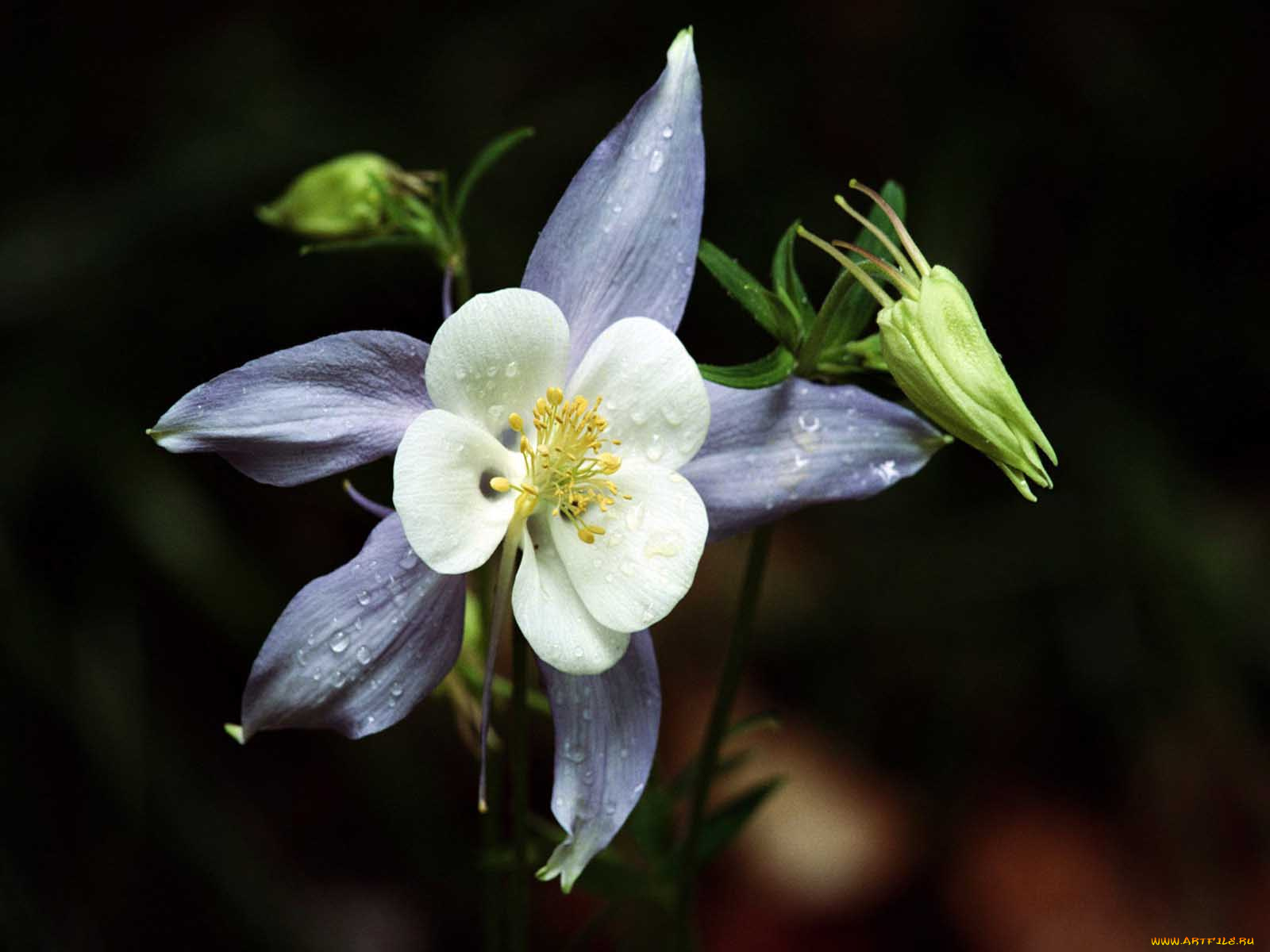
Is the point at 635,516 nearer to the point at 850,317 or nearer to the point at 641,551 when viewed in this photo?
the point at 641,551

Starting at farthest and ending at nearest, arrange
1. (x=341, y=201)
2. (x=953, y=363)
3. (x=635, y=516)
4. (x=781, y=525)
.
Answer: (x=781, y=525), (x=341, y=201), (x=635, y=516), (x=953, y=363)

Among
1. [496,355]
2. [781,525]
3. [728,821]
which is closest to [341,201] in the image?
[496,355]

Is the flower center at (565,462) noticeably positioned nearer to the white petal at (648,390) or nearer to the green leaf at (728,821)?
the white petal at (648,390)

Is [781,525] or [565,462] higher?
[565,462]

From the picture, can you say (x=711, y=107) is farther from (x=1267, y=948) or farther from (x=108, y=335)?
(x=1267, y=948)

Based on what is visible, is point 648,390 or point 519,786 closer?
point 648,390

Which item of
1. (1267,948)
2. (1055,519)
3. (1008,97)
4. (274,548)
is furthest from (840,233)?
(1267,948)

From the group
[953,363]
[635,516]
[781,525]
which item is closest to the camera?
[953,363]

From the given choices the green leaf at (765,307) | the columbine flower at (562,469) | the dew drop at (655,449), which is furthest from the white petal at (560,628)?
the green leaf at (765,307)
